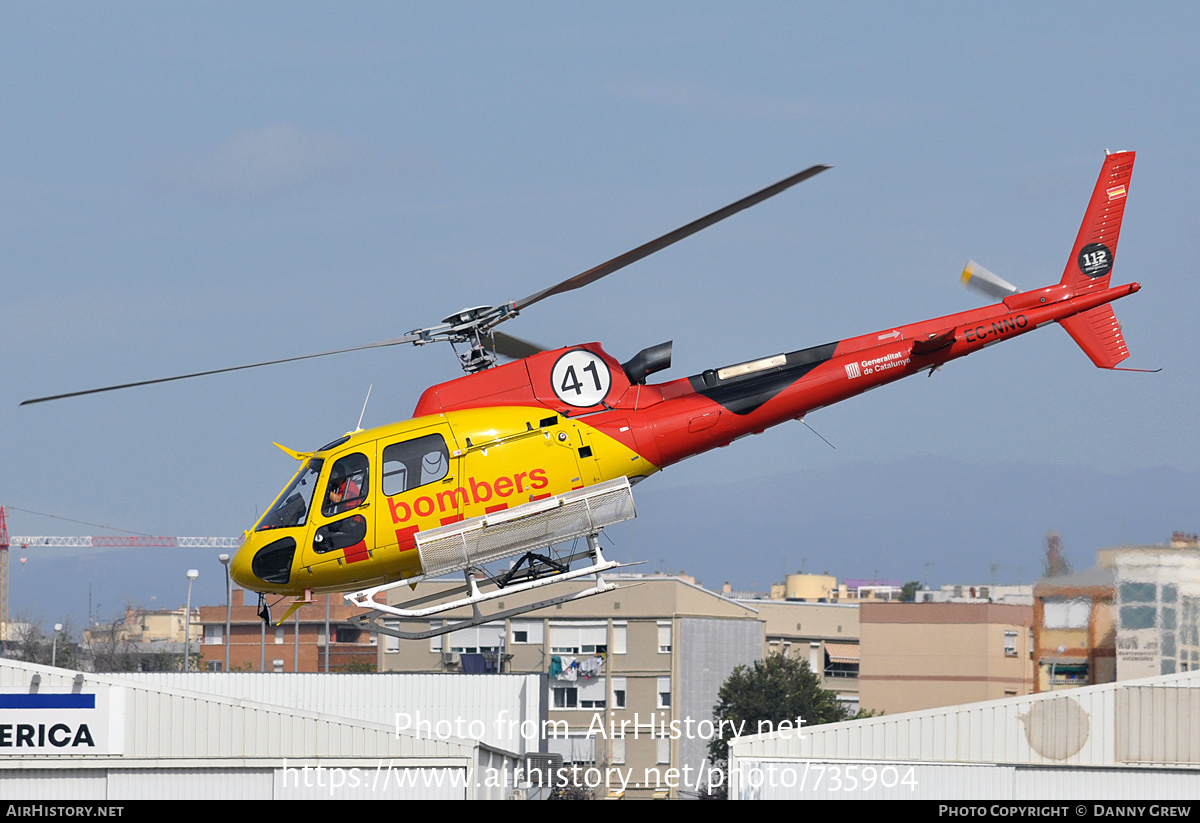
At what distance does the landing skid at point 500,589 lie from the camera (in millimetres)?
22422

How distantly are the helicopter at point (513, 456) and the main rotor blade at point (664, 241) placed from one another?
0.04 m

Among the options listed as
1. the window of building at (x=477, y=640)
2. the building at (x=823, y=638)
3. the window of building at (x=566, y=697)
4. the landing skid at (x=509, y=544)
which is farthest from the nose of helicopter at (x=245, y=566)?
the building at (x=823, y=638)

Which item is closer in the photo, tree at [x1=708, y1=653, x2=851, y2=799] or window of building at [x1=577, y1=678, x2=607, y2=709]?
tree at [x1=708, y1=653, x2=851, y2=799]

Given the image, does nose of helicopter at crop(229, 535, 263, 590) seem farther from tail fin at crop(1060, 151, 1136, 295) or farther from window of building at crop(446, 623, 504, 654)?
window of building at crop(446, 623, 504, 654)

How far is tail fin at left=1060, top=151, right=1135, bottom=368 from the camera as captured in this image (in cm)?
2558

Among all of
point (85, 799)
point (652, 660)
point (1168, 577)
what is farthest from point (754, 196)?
point (652, 660)

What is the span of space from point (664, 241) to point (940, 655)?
76193 mm

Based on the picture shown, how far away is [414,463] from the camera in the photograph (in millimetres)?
22375

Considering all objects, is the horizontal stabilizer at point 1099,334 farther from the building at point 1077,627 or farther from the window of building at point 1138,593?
the window of building at point 1138,593

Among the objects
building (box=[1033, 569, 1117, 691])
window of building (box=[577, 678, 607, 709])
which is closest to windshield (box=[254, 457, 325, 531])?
building (box=[1033, 569, 1117, 691])

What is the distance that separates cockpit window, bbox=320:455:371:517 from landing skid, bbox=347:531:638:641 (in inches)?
58.9

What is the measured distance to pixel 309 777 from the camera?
33.3 metres

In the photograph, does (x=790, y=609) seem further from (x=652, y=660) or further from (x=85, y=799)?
(x=85, y=799)

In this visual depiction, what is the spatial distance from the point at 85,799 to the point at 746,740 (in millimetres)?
16043
